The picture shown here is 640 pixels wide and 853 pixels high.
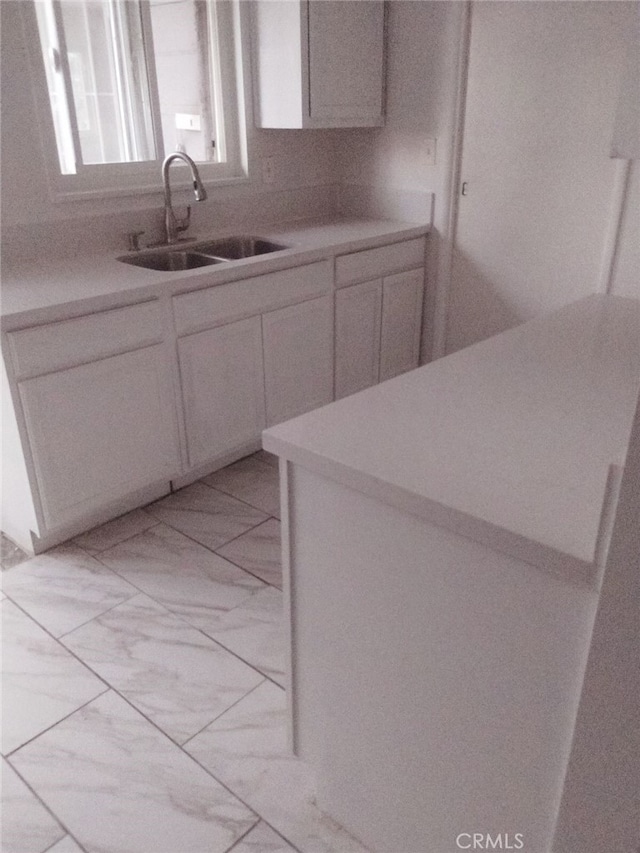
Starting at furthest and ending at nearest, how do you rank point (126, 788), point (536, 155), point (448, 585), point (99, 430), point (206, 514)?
point (536, 155) → point (206, 514) → point (99, 430) → point (126, 788) → point (448, 585)

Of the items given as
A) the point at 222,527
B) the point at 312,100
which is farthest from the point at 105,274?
the point at 312,100

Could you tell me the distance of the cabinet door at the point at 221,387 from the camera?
2.56 metres

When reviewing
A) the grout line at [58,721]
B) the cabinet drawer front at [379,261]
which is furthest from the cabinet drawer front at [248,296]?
the grout line at [58,721]

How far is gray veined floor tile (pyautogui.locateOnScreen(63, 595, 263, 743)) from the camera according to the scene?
68.6 inches

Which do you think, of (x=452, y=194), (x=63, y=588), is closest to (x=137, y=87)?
(x=452, y=194)

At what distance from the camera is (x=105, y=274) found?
8.07 feet

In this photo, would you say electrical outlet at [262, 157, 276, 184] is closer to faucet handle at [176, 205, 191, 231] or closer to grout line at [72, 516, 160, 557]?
faucet handle at [176, 205, 191, 231]

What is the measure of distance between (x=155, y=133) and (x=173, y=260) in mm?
569

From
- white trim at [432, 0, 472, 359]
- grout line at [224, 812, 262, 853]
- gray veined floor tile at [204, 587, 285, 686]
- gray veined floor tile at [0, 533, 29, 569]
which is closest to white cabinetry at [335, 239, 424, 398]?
white trim at [432, 0, 472, 359]

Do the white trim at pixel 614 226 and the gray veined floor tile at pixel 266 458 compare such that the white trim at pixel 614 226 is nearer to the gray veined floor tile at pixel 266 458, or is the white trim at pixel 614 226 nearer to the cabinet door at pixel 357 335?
the cabinet door at pixel 357 335

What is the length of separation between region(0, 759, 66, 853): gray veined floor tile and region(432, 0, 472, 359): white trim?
2764mm

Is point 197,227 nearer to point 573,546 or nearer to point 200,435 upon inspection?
point 200,435

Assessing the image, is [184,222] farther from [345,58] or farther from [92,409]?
[92,409]

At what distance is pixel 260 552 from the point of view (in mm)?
2352
